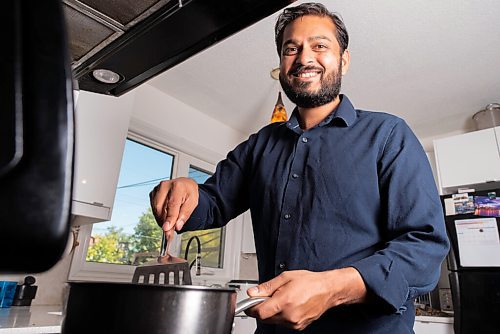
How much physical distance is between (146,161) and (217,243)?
104 cm

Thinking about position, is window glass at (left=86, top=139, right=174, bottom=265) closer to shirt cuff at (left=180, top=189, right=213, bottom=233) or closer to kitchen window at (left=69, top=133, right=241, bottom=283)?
kitchen window at (left=69, top=133, right=241, bottom=283)

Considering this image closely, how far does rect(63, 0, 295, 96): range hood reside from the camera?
26.8 inches

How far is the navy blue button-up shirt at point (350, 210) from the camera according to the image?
0.60m

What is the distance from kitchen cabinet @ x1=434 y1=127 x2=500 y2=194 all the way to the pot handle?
2.68m

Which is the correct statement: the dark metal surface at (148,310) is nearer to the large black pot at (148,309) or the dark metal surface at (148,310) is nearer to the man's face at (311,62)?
the large black pot at (148,309)

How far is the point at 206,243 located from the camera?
10.7 ft

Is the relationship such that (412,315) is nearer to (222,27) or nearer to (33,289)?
(222,27)

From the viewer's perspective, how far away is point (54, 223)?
7.8 inches

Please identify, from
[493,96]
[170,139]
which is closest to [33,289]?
[170,139]

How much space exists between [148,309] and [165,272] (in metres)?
0.18

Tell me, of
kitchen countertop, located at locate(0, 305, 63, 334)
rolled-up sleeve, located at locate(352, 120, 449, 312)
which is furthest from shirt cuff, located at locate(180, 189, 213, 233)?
kitchen countertop, located at locate(0, 305, 63, 334)

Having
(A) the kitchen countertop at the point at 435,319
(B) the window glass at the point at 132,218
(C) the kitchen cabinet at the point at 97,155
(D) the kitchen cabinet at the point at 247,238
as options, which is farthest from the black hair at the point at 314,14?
(D) the kitchen cabinet at the point at 247,238

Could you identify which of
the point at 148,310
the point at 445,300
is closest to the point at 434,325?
the point at 445,300

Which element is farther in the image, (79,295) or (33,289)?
(33,289)
